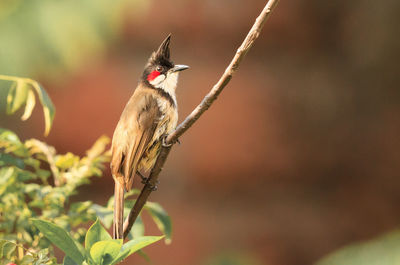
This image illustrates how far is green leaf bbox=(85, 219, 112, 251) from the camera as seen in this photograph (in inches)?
16.6

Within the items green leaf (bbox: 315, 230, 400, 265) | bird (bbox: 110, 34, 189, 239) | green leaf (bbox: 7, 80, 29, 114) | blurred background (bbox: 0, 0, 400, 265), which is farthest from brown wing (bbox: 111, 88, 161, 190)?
blurred background (bbox: 0, 0, 400, 265)

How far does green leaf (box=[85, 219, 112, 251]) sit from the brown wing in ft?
0.44

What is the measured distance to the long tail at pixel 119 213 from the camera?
50cm

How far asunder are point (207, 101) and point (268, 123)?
1.39m

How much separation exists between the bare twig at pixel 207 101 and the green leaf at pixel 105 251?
3.0 inches

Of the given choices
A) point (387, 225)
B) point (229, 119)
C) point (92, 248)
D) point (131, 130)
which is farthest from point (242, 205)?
point (92, 248)

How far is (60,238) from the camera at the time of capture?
411 millimetres

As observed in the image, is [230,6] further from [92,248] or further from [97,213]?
[92,248]

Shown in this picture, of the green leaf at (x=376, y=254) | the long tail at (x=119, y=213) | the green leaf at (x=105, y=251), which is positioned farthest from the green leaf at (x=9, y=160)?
the green leaf at (x=376, y=254)

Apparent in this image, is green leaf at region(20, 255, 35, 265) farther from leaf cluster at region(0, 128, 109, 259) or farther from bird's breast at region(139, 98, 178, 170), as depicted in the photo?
→ bird's breast at region(139, 98, 178, 170)

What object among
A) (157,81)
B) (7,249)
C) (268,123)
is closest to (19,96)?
(7,249)

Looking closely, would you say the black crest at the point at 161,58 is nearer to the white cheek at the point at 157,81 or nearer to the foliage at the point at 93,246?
the white cheek at the point at 157,81

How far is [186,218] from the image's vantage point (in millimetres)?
1853

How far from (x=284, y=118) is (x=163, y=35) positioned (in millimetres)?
446
